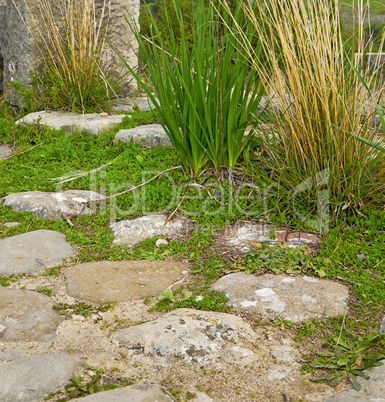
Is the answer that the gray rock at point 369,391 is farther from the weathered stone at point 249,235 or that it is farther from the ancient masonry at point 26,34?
the ancient masonry at point 26,34

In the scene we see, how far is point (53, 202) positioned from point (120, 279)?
1.11m

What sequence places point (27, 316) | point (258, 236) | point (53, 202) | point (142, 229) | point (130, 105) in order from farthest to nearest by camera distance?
point (130, 105), point (53, 202), point (142, 229), point (258, 236), point (27, 316)

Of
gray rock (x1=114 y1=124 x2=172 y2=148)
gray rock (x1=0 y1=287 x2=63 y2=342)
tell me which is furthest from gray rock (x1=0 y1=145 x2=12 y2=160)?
gray rock (x1=0 y1=287 x2=63 y2=342)

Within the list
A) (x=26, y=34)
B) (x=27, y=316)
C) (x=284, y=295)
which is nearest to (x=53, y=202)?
(x=27, y=316)

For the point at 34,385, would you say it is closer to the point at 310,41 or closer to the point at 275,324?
the point at 275,324

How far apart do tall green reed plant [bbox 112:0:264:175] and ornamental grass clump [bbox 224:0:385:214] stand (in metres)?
0.30

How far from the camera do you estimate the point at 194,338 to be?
189 centimetres

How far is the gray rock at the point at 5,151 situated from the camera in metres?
4.32

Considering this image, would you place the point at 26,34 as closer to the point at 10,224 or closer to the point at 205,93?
the point at 10,224

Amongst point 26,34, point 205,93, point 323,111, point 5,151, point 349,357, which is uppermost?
point 26,34

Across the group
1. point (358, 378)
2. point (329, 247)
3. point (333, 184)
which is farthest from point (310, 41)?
point (358, 378)

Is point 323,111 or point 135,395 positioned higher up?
point 323,111

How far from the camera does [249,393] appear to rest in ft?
5.41

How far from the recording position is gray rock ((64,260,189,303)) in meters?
2.34
